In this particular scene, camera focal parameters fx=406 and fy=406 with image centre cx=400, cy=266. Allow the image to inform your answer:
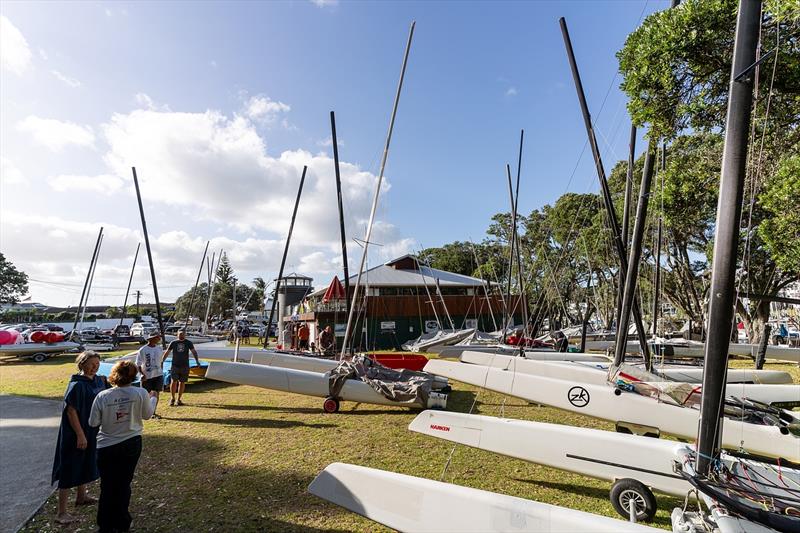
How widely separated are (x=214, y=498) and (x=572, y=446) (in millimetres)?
4269

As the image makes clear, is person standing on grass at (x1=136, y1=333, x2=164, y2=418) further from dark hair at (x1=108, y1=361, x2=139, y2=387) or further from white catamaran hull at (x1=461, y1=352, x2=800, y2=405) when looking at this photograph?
white catamaran hull at (x1=461, y1=352, x2=800, y2=405)

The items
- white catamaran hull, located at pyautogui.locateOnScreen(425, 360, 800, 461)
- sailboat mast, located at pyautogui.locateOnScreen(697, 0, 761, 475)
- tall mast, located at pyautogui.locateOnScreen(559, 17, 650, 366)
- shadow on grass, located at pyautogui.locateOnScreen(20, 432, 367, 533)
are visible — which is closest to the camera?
sailboat mast, located at pyautogui.locateOnScreen(697, 0, 761, 475)

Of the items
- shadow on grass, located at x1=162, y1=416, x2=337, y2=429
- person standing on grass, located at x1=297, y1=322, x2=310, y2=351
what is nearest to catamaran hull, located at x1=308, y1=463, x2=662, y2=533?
shadow on grass, located at x1=162, y1=416, x2=337, y2=429

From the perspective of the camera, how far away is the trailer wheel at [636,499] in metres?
4.22

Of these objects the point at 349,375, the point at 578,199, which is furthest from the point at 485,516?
the point at 578,199

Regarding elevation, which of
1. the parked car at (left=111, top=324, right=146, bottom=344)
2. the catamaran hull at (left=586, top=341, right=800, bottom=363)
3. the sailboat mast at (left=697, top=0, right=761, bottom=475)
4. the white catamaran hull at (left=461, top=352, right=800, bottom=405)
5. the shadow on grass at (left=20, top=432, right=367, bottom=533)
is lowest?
the parked car at (left=111, top=324, right=146, bottom=344)

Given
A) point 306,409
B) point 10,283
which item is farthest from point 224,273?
point 306,409

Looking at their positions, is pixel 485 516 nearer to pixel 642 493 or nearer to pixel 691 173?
pixel 642 493

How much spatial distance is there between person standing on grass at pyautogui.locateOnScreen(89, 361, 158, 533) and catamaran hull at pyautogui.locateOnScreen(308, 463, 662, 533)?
5.68 ft

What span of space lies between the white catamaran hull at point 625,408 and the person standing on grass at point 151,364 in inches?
262

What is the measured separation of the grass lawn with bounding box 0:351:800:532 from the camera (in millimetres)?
4266

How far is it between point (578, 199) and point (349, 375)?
27.6 metres

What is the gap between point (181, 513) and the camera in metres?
4.35

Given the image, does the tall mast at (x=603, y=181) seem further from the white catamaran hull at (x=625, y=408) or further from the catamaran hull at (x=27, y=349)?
the catamaran hull at (x=27, y=349)
